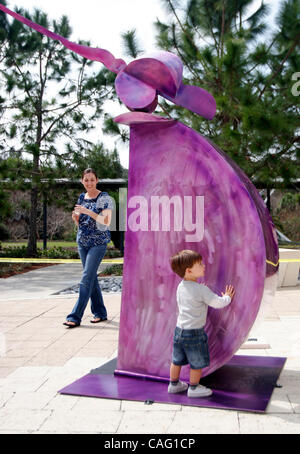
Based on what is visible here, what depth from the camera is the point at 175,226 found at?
3.55 meters

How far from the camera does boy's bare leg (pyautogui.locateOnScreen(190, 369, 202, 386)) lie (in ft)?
10.5

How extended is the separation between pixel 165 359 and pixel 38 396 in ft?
2.79

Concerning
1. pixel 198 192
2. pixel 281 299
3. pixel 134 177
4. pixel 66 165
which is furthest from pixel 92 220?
pixel 66 165

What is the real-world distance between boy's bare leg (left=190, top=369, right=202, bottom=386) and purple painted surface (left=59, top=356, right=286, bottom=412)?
0.33 feet

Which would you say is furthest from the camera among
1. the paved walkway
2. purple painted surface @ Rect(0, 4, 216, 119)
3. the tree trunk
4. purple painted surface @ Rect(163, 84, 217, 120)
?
the tree trunk

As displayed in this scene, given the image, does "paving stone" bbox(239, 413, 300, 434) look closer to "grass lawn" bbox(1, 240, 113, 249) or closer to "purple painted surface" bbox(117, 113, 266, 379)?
"purple painted surface" bbox(117, 113, 266, 379)

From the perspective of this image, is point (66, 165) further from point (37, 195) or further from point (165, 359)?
point (165, 359)

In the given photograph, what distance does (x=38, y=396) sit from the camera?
330 cm

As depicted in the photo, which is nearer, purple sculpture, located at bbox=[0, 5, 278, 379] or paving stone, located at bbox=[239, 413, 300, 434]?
paving stone, located at bbox=[239, 413, 300, 434]

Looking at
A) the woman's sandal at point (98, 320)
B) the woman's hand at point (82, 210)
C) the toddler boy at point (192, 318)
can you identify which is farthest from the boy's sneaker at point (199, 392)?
the woman's sandal at point (98, 320)

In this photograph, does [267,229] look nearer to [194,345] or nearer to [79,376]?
[194,345]

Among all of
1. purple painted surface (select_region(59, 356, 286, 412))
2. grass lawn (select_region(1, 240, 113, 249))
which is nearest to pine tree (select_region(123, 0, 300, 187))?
purple painted surface (select_region(59, 356, 286, 412))

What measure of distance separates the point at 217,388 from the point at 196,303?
61cm

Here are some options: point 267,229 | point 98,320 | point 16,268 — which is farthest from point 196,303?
point 16,268
